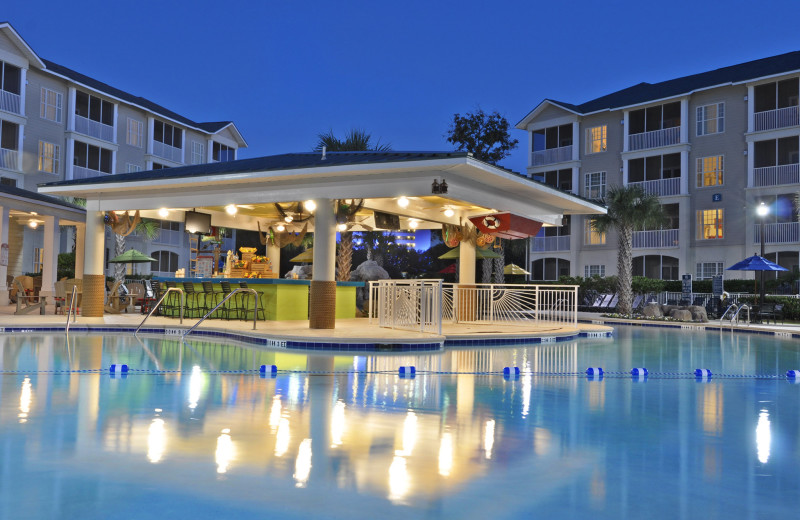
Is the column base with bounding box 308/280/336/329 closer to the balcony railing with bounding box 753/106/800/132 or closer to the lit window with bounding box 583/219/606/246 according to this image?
the lit window with bounding box 583/219/606/246

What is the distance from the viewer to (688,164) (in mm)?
31875

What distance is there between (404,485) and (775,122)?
97.9 ft

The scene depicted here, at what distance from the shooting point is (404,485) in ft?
14.1

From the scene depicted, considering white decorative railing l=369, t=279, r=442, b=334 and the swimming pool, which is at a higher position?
white decorative railing l=369, t=279, r=442, b=334

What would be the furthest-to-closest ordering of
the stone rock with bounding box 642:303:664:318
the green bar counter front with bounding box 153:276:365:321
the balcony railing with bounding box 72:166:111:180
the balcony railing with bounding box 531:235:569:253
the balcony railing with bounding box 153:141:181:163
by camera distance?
the balcony railing with bounding box 153:141:181:163 < the balcony railing with bounding box 531:235:569:253 < the balcony railing with bounding box 72:166:111:180 < the stone rock with bounding box 642:303:664:318 < the green bar counter front with bounding box 153:276:365:321

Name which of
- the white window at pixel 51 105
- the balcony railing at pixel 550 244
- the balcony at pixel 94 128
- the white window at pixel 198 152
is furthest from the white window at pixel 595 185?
the white window at pixel 51 105

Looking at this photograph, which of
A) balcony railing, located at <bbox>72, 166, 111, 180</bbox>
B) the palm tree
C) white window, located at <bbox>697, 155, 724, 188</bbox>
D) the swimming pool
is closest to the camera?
the swimming pool

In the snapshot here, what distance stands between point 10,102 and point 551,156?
81.8 feet

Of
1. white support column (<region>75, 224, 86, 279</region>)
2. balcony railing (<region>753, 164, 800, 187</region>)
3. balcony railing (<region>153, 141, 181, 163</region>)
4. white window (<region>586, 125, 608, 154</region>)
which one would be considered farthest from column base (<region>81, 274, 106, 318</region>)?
balcony railing (<region>753, 164, 800, 187</region>)

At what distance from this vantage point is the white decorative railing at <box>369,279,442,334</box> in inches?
590

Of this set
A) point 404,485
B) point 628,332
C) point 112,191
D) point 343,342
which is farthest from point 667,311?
point 404,485

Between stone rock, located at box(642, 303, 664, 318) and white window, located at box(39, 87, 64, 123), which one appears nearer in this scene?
stone rock, located at box(642, 303, 664, 318)

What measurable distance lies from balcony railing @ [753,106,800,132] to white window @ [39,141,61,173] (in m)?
30.0

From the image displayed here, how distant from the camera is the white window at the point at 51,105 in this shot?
100 feet
